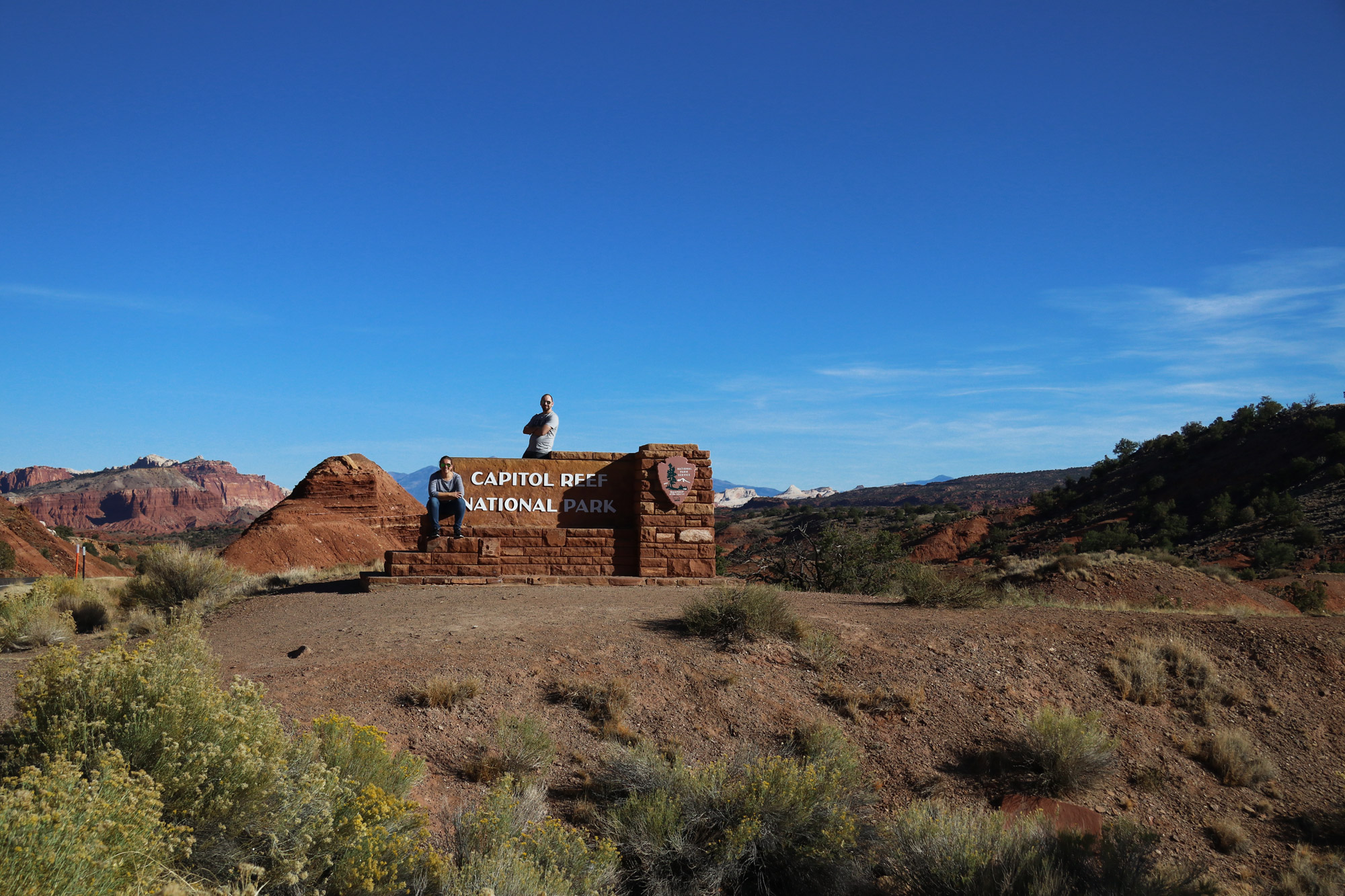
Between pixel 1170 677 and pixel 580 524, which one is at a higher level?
pixel 580 524

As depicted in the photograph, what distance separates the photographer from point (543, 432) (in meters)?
16.9

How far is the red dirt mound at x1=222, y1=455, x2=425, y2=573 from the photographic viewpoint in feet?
87.5

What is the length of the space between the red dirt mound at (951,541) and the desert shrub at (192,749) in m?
40.2

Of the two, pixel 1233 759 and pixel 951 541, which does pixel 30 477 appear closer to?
pixel 951 541

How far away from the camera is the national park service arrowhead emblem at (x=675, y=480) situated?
16.3 m

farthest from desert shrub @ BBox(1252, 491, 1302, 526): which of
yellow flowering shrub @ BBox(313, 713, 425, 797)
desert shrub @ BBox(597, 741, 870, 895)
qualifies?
yellow flowering shrub @ BBox(313, 713, 425, 797)

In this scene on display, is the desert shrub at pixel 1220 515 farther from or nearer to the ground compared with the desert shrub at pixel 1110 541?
farther from the ground

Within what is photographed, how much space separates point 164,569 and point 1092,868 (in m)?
14.7

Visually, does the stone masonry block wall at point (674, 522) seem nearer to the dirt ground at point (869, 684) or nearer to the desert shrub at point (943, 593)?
the dirt ground at point (869, 684)

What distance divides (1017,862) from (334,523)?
1061 inches

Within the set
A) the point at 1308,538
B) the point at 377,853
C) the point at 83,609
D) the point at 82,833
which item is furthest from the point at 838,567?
the point at 1308,538

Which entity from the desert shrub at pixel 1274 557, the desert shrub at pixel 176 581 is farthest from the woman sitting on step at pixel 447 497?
the desert shrub at pixel 1274 557

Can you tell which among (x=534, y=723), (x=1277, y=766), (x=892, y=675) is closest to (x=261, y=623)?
(x=534, y=723)

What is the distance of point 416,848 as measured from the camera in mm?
5844
